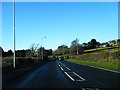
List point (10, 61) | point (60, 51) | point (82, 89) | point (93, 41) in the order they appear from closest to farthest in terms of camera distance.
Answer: point (82, 89)
point (10, 61)
point (93, 41)
point (60, 51)

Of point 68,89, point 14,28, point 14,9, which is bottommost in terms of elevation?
point 68,89

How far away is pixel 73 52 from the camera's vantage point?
10606cm

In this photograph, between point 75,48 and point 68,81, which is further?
point 75,48

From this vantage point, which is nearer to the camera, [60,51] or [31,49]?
[31,49]

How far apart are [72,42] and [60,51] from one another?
63.3 meters

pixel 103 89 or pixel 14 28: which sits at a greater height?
pixel 14 28

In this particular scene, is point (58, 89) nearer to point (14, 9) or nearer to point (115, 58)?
point (14, 9)

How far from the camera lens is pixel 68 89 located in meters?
9.12

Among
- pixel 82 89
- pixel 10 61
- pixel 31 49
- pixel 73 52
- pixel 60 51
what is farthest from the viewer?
pixel 60 51

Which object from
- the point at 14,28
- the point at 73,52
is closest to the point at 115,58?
the point at 14,28

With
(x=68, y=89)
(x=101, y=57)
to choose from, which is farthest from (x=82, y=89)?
(x=101, y=57)

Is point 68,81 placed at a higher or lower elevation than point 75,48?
lower

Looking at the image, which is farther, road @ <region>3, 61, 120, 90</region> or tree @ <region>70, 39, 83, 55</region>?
tree @ <region>70, 39, 83, 55</region>

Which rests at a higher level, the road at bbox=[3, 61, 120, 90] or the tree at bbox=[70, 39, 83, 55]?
the tree at bbox=[70, 39, 83, 55]
